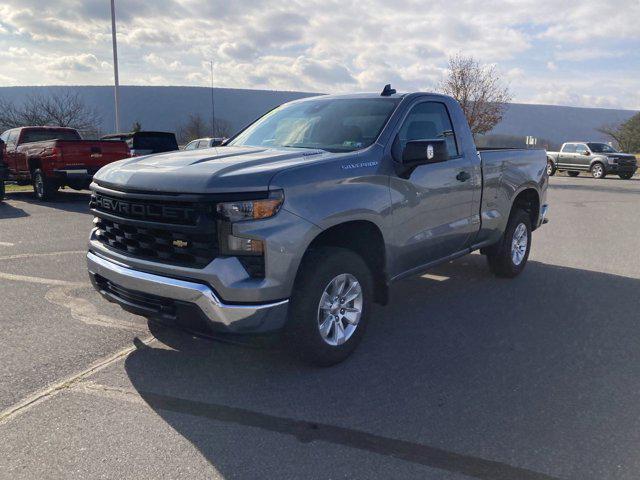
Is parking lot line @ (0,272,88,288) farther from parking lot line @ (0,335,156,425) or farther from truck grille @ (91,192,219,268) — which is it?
truck grille @ (91,192,219,268)

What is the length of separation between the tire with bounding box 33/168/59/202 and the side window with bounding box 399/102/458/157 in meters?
10.7

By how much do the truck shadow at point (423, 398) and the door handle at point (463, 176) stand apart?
4.04 ft

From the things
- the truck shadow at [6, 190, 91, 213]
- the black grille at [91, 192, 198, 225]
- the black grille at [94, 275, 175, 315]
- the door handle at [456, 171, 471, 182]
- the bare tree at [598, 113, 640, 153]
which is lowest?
the truck shadow at [6, 190, 91, 213]

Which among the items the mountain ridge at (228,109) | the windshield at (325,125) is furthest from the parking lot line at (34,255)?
the mountain ridge at (228,109)

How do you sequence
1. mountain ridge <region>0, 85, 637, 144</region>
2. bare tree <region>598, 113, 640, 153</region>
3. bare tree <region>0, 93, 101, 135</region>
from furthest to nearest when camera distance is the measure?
mountain ridge <region>0, 85, 637, 144</region>, bare tree <region>598, 113, 640, 153</region>, bare tree <region>0, 93, 101, 135</region>

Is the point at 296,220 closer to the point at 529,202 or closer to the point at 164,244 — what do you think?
the point at 164,244

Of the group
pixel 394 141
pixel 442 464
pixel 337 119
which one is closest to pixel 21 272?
pixel 337 119

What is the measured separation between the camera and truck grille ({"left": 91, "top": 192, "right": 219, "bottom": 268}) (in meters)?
3.27

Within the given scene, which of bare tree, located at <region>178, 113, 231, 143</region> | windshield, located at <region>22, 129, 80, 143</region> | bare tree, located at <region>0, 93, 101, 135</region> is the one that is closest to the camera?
windshield, located at <region>22, 129, 80, 143</region>

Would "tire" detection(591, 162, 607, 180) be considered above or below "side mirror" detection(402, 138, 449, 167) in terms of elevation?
below

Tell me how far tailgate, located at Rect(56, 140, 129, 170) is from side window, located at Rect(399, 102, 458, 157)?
→ 9549 millimetres

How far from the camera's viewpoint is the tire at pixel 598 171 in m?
26.6

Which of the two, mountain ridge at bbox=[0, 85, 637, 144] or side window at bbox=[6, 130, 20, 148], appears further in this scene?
mountain ridge at bbox=[0, 85, 637, 144]

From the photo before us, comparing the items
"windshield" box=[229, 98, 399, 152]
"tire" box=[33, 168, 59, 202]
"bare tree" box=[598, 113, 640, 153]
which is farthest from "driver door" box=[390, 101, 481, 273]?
"bare tree" box=[598, 113, 640, 153]
